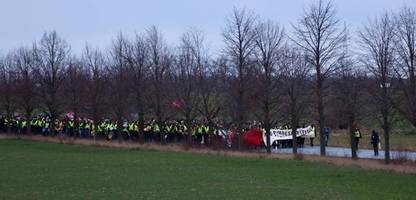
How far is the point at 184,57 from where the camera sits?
51.7 meters

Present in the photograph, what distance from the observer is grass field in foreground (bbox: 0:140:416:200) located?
17.9 meters

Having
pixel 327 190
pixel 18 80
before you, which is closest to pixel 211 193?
pixel 327 190

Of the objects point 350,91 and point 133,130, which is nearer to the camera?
point 350,91

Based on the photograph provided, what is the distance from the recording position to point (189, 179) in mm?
22734

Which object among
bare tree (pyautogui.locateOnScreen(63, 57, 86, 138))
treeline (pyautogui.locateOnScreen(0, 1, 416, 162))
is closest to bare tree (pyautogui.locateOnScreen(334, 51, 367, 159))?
treeline (pyautogui.locateOnScreen(0, 1, 416, 162))

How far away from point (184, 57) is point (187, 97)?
428 cm

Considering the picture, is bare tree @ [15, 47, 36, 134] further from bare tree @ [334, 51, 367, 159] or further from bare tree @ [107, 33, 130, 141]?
bare tree @ [334, 51, 367, 159]

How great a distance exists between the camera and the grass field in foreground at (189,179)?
706 inches

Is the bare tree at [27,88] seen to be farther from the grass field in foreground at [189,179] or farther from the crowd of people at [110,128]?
the grass field in foreground at [189,179]

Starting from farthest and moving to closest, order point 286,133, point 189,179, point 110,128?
point 110,128 → point 286,133 → point 189,179

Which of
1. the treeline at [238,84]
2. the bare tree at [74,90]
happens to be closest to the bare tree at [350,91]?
the treeline at [238,84]

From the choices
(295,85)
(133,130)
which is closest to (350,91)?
(295,85)

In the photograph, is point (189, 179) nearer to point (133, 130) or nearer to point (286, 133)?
point (286, 133)

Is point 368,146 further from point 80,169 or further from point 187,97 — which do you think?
point 80,169
